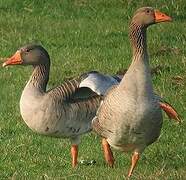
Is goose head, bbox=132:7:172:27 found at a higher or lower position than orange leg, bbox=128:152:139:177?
higher

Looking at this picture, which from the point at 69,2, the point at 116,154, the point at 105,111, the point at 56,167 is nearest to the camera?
the point at 105,111

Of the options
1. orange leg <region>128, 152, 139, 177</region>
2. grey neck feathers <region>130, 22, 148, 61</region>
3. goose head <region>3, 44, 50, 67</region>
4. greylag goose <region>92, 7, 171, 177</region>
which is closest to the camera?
greylag goose <region>92, 7, 171, 177</region>

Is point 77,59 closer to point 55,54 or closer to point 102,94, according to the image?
point 55,54

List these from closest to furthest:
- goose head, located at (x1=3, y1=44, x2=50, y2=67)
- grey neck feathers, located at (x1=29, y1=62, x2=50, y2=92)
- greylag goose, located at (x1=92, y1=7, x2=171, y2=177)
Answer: greylag goose, located at (x1=92, y1=7, x2=171, y2=177), grey neck feathers, located at (x1=29, y1=62, x2=50, y2=92), goose head, located at (x1=3, y1=44, x2=50, y2=67)

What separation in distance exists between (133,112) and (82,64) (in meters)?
6.53

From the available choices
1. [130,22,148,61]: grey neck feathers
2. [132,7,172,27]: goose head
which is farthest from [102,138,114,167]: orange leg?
[132,7,172,27]: goose head

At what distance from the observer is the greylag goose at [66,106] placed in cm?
1047

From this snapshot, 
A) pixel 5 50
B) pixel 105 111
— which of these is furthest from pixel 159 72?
pixel 105 111

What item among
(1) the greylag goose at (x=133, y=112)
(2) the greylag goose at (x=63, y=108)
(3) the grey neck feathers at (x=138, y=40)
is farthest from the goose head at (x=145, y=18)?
(2) the greylag goose at (x=63, y=108)

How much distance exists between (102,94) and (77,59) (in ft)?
17.7

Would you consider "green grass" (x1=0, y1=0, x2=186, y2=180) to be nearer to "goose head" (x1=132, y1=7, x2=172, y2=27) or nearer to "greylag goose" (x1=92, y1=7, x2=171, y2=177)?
"greylag goose" (x1=92, y1=7, x2=171, y2=177)

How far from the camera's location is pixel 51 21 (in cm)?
1905

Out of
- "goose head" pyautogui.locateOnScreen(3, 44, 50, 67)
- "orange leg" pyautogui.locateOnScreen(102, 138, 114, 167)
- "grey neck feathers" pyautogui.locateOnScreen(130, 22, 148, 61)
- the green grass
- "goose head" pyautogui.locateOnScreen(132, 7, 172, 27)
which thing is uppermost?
"goose head" pyautogui.locateOnScreen(132, 7, 172, 27)

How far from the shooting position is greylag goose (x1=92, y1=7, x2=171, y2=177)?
903cm
